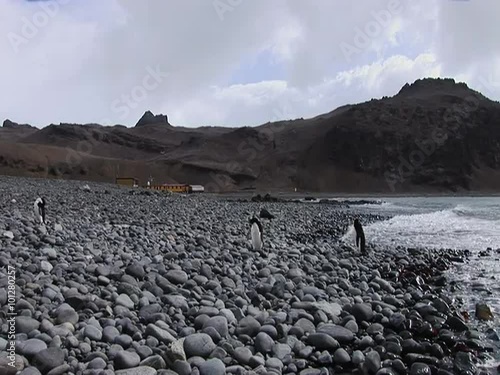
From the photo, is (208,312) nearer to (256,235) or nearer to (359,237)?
(256,235)

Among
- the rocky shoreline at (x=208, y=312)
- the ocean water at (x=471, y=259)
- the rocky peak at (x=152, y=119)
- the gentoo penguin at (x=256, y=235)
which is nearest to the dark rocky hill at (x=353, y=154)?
the rocky peak at (x=152, y=119)

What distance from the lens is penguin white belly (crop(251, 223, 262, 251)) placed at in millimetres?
10952

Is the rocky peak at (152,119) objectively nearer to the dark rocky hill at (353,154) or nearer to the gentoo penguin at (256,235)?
the dark rocky hill at (353,154)

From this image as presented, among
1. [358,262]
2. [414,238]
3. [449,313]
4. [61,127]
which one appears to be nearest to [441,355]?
[449,313]

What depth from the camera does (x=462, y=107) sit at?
→ 12662 cm

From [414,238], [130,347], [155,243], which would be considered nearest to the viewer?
[130,347]

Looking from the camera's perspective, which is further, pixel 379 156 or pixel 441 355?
pixel 379 156

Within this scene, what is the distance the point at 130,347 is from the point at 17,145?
91193mm

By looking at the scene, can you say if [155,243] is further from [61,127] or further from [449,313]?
[61,127]

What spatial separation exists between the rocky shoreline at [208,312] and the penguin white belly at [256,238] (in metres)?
1.19

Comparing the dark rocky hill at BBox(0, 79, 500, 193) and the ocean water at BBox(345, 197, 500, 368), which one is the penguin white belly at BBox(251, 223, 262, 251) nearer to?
the ocean water at BBox(345, 197, 500, 368)

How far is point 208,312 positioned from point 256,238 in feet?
18.4

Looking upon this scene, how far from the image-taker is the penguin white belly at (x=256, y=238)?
1095cm

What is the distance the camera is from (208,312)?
558 cm
